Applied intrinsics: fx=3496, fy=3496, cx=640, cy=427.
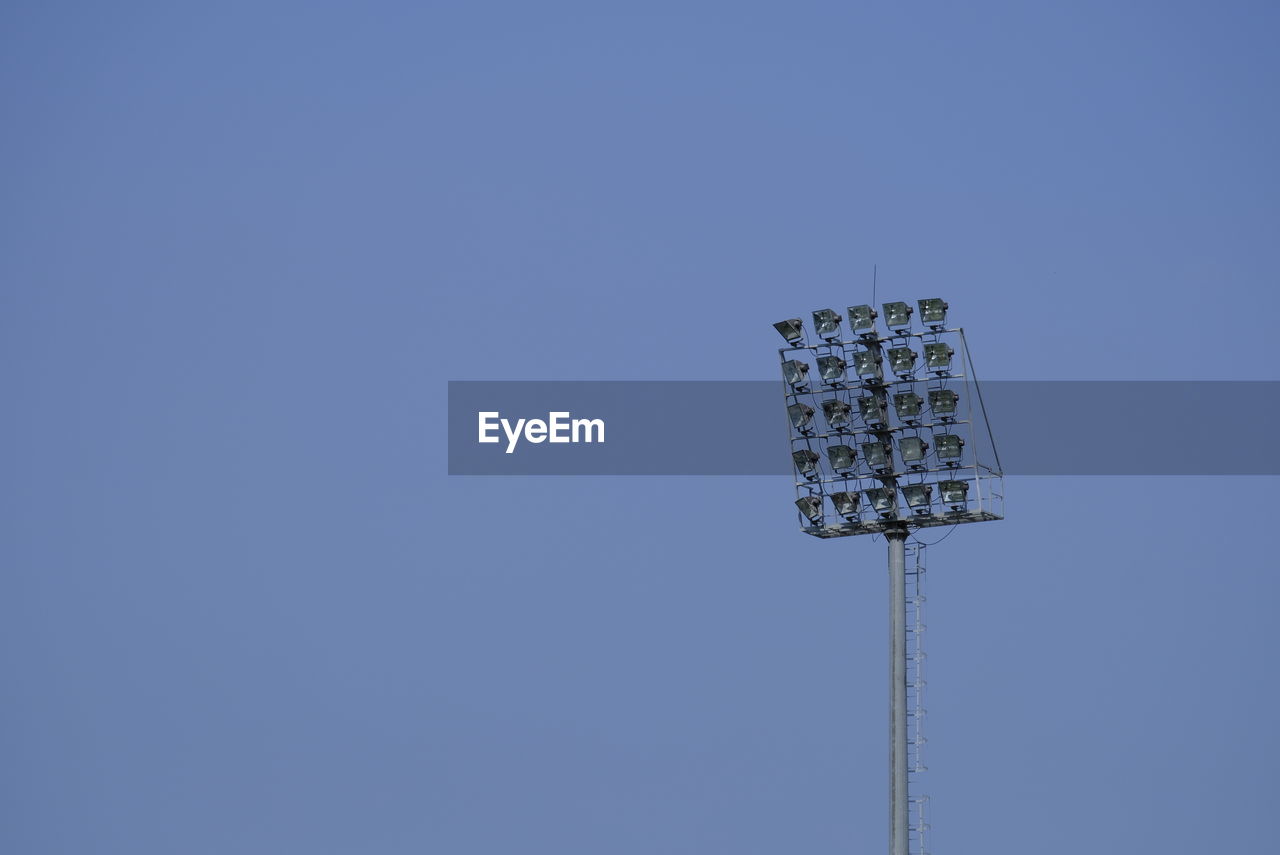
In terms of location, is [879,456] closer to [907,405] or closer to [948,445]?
[907,405]

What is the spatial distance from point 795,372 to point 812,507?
5050mm

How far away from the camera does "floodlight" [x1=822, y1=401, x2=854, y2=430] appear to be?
416 feet

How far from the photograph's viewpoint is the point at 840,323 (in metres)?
126

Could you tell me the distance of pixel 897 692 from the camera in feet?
411

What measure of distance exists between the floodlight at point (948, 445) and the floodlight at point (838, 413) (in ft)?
12.8

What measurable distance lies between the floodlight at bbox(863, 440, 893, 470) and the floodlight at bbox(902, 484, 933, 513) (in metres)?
1.11

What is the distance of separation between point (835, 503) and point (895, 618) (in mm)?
4681

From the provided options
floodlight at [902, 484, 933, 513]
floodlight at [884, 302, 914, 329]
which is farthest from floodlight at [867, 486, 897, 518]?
floodlight at [884, 302, 914, 329]

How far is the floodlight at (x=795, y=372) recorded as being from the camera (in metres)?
128

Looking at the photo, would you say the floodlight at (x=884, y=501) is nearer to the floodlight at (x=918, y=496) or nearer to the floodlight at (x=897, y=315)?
the floodlight at (x=918, y=496)

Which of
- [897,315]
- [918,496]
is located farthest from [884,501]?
[897,315]

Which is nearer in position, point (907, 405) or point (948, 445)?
point (948, 445)

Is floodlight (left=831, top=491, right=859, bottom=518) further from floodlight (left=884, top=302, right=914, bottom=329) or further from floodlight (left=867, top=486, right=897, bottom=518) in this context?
floodlight (left=884, top=302, right=914, bottom=329)

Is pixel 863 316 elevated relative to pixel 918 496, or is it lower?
elevated
